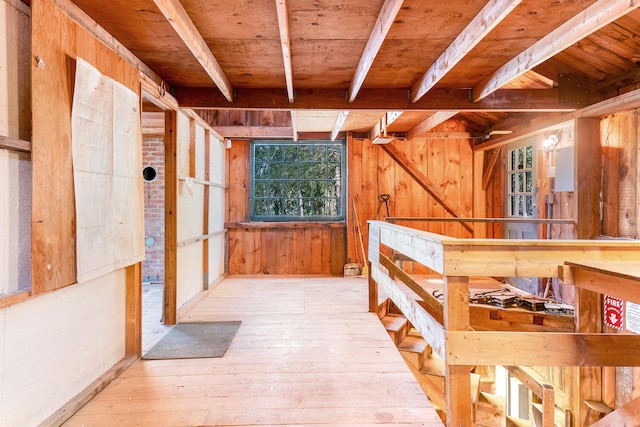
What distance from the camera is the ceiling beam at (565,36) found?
1.73 metres

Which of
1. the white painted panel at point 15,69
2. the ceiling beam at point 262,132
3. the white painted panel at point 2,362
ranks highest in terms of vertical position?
the ceiling beam at point 262,132

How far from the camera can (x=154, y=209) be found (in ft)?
16.4

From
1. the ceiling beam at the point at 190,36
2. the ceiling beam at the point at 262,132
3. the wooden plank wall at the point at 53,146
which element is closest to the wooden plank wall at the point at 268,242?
the ceiling beam at the point at 262,132

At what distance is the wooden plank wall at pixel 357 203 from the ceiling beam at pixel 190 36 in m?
2.67

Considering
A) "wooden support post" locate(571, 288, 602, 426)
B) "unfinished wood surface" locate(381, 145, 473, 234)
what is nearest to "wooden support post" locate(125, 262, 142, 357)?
"wooden support post" locate(571, 288, 602, 426)

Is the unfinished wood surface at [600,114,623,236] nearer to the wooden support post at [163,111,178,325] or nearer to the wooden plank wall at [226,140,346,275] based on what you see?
the wooden plank wall at [226,140,346,275]

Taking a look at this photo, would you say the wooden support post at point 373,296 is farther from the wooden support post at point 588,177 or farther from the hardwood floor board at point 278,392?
the wooden support post at point 588,177

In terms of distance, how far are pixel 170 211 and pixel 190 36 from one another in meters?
1.63

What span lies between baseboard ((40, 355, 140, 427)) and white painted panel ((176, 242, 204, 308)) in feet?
3.64

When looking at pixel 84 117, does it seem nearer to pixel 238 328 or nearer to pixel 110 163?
pixel 110 163

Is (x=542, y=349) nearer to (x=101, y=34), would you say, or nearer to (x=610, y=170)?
(x=610, y=170)

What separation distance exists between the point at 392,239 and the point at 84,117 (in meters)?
1.99

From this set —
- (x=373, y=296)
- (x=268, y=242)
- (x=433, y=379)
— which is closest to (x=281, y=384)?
(x=373, y=296)

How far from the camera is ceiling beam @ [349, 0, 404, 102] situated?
1752mm
